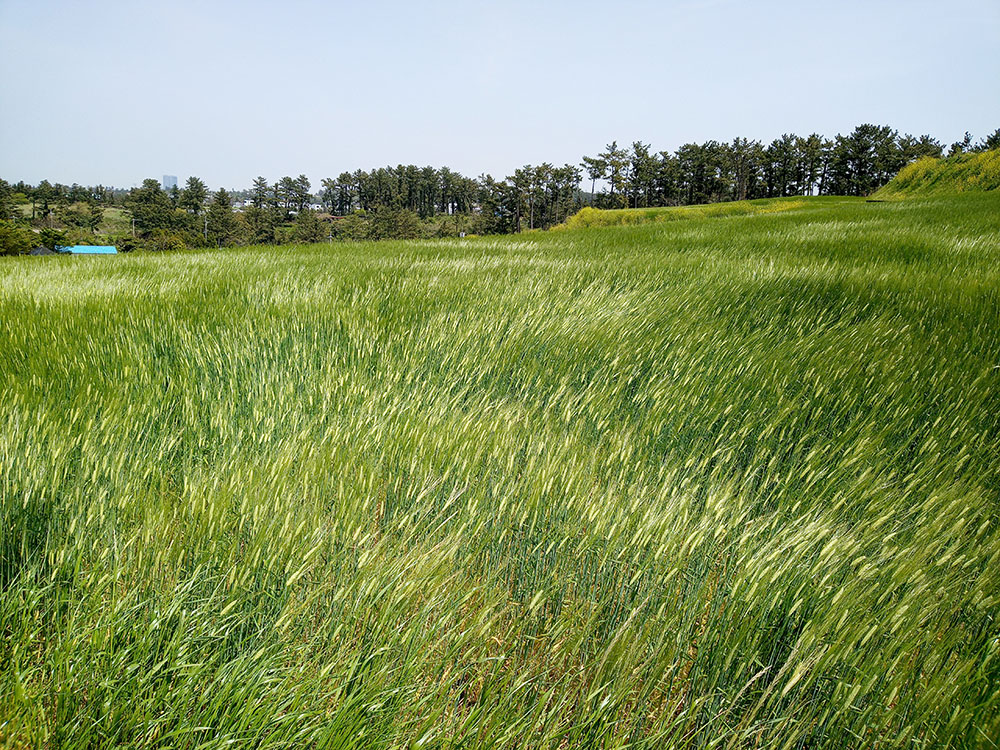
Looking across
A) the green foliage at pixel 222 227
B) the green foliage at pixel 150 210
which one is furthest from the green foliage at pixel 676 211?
the green foliage at pixel 150 210

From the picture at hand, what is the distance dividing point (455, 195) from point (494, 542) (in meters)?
166

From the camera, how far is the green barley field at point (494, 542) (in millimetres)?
780

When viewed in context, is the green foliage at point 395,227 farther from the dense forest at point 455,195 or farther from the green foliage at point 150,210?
the green foliage at point 150,210

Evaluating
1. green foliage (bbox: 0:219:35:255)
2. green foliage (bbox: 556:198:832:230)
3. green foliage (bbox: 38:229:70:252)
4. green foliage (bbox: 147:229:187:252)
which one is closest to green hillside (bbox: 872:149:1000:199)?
green foliage (bbox: 556:198:832:230)

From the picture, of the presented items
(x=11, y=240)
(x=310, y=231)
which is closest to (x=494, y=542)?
(x=11, y=240)

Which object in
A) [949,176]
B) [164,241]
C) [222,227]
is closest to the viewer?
[949,176]

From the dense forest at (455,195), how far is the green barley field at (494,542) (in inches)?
2364

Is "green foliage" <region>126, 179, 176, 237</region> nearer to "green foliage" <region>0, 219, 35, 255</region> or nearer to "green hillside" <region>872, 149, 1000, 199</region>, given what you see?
"green foliage" <region>0, 219, 35, 255</region>

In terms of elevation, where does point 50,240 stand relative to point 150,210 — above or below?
below

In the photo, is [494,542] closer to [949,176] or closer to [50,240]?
[949,176]

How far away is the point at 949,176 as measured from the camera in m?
22.7

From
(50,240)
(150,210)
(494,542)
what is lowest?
(494,542)

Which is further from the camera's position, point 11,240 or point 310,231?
point 310,231

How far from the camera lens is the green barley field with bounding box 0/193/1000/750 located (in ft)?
2.56
